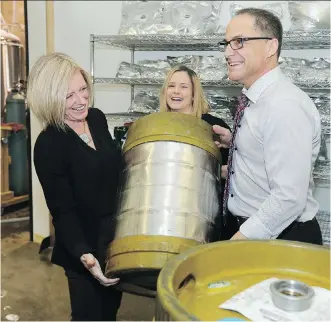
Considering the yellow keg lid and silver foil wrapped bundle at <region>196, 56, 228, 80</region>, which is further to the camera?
silver foil wrapped bundle at <region>196, 56, 228, 80</region>

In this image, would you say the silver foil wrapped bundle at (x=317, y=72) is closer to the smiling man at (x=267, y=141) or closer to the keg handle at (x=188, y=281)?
the smiling man at (x=267, y=141)

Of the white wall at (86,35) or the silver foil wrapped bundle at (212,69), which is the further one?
the white wall at (86,35)

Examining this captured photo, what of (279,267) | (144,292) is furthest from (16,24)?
(279,267)

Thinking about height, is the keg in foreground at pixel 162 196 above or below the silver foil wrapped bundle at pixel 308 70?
below

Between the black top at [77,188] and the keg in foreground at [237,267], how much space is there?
0.62 metres

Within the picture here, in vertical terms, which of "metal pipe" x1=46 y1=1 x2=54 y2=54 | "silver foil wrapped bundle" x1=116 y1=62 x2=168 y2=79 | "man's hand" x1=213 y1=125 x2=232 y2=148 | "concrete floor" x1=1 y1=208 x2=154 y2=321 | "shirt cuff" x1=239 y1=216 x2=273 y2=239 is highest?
"metal pipe" x1=46 y1=1 x2=54 y2=54

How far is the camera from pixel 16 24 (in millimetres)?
4789

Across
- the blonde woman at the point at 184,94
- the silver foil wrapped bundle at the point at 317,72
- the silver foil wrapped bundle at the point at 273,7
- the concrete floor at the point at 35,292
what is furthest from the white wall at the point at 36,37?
the silver foil wrapped bundle at the point at 317,72

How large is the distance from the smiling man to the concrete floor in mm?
1276

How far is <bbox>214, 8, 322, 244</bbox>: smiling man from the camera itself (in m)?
1.33

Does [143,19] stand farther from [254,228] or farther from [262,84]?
[254,228]

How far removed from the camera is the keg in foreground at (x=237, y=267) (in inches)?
37.7

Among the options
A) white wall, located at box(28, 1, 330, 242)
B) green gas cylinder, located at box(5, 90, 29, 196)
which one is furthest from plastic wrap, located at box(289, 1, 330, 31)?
green gas cylinder, located at box(5, 90, 29, 196)

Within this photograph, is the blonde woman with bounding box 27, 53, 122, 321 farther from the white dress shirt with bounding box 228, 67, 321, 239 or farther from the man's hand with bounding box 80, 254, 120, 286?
the white dress shirt with bounding box 228, 67, 321, 239
